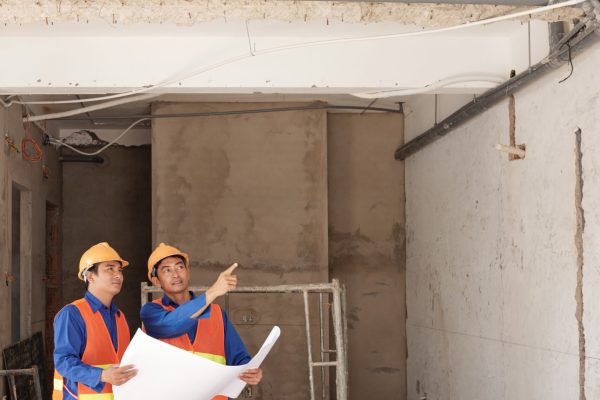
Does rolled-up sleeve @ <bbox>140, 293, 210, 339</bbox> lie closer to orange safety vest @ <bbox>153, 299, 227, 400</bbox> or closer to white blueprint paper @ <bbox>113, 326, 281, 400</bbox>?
orange safety vest @ <bbox>153, 299, 227, 400</bbox>

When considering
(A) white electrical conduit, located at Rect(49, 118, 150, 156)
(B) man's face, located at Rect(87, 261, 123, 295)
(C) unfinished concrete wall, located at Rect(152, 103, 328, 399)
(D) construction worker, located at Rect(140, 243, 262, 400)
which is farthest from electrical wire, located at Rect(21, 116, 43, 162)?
(B) man's face, located at Rect(87, 261, 123, 295)

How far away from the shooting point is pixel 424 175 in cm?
839

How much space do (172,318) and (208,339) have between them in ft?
1.19

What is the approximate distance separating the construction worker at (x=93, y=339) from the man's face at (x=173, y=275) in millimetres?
234

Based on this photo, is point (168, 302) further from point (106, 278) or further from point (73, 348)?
point (73, 348)

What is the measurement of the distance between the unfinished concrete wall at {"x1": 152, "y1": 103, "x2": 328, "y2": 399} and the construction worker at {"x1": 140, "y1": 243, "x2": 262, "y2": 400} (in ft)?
14.1

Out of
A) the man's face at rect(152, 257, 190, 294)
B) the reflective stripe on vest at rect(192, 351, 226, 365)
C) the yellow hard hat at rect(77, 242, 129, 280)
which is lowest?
the reflective stripe on vest at rect(192, 351, 226, 365)

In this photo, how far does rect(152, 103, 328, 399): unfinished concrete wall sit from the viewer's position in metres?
8.44

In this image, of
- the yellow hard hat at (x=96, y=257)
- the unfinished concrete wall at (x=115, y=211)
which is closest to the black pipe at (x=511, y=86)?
the yellow hard hat at (x=96, y=257)

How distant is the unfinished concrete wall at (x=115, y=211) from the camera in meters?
9.98

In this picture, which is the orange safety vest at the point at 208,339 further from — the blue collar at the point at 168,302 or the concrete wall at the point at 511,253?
the concrete wall at the point at 511,253

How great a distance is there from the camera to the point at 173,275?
3.95m

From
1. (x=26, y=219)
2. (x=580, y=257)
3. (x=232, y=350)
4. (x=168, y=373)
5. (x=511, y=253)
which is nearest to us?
(x=168, y=373)

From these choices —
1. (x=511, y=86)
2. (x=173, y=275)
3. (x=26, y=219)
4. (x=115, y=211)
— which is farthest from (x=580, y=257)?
(x=115, y=211)
